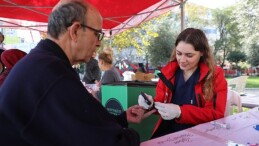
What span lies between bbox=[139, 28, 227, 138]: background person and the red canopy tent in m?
2.92

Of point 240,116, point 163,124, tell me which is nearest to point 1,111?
point 163,124

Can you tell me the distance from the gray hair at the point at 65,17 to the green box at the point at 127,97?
1.52m

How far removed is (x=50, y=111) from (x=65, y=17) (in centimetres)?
44

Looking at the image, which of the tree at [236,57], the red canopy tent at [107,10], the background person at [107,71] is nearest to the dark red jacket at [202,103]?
the background person at [107,71]

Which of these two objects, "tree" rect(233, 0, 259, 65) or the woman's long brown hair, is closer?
the woman's long brown hair

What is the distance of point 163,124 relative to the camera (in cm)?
213

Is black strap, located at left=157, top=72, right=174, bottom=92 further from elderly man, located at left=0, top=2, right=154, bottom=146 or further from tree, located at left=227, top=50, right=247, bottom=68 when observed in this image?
tree, located at left=227, top=50, right=247, bottom=68

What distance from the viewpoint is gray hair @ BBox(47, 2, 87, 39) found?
1119mm

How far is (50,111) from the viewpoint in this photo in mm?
883

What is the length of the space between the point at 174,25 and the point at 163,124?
81.4 feet

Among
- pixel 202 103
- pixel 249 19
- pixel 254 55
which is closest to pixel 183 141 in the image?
pixel 202 103

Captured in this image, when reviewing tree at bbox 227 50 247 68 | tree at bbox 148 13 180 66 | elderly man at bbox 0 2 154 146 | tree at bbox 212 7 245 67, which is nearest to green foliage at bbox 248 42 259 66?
tree at bbox 227 50 247 68

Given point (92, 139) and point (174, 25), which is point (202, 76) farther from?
point (174, 25)

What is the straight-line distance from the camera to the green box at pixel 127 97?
261cm
